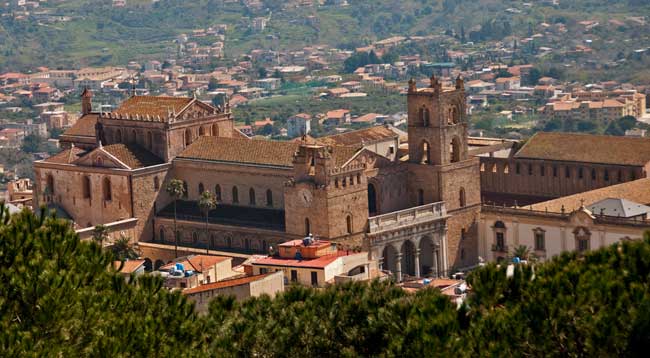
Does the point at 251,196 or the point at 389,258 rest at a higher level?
the point at 251,196

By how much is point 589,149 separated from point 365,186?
1425 cm

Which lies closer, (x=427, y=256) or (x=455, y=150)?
(x=427, y=256)

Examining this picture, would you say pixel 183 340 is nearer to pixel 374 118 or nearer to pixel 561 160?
pixel 561 160

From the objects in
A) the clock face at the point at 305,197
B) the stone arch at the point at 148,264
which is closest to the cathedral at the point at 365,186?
the clock face at the point at 305,197

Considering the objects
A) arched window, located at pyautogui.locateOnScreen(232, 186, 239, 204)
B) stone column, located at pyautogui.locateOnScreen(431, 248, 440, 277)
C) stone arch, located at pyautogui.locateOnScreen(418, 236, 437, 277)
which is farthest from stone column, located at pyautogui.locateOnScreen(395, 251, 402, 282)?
arched window, located at pyautogui.locateOnScreen(232, 186, 239, 204)

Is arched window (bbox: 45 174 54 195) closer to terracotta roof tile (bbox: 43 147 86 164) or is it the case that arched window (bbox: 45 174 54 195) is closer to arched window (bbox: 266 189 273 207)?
terracotta roof tile (bbox: 43 147 86 164)

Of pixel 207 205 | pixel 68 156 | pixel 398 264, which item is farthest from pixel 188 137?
pixel 398 264

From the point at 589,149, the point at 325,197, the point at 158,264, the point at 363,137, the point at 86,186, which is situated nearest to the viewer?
the point at 325,197

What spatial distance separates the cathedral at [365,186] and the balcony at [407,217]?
0.20ft

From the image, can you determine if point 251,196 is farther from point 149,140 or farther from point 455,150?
point 455,150

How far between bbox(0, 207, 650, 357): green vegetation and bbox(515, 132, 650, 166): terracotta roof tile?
43507 mm

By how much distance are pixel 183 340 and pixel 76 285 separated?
9.05ft

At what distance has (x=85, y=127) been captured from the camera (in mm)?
91188

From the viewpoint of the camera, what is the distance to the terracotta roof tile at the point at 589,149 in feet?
282
